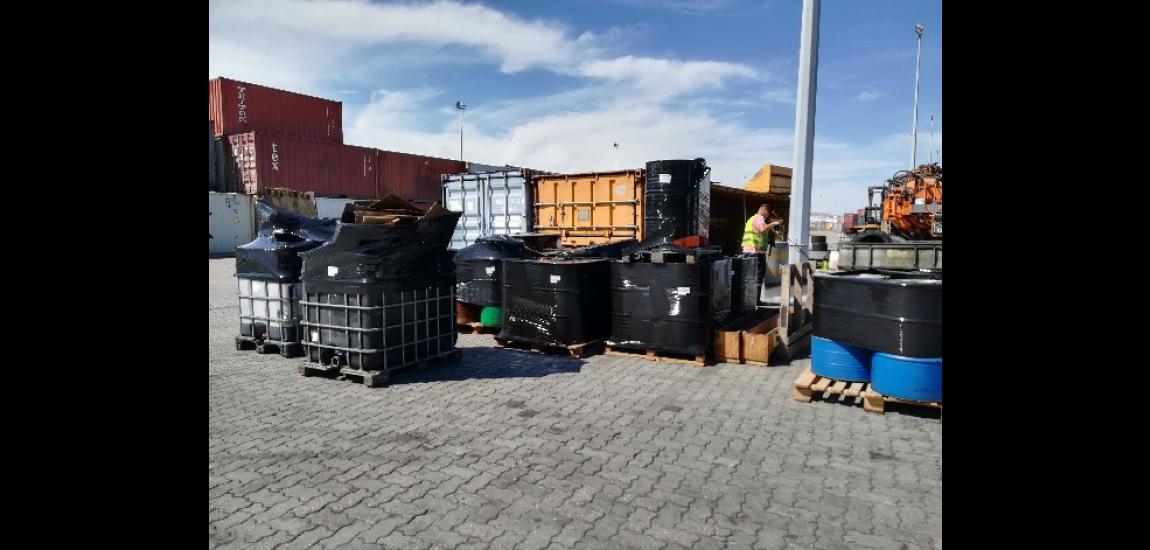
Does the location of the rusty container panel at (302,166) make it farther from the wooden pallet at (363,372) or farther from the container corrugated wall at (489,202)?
the wooden pallet at (363,372)

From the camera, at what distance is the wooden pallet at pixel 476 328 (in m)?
9.18

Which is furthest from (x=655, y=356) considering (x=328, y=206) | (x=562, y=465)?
(x=328, y=206)

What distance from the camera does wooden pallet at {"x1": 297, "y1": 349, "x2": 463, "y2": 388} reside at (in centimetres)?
633

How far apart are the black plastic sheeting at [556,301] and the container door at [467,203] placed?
7.81 m

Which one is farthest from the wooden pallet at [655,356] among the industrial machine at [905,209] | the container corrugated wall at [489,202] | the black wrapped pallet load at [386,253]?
the industrial machine at [905,209]

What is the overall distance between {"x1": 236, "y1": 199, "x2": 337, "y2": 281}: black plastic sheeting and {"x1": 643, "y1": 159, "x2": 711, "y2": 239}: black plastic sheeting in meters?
6.39

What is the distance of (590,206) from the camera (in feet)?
45.8

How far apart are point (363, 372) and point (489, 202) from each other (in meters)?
9.58
